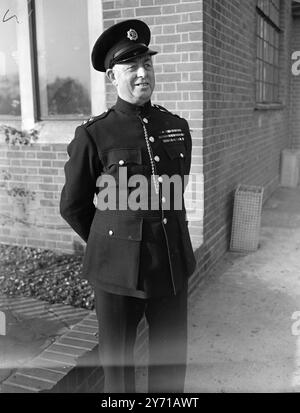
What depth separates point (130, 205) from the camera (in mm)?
2379

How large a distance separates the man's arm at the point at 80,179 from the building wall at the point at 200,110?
2152 mm

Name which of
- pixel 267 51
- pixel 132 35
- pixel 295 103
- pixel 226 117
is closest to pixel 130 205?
pixel 132 35

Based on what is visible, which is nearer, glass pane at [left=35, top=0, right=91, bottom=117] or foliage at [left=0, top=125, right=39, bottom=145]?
glass pane at [left=35, top=0, right=91, bottom=117]

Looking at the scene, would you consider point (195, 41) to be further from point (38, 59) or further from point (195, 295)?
point (195, 295)

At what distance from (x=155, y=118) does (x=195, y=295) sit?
2439 millimetres

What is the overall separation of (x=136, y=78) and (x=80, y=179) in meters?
0.53

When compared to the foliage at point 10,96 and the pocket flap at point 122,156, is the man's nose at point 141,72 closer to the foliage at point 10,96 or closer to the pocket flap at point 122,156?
the pocket flap at point 122,156

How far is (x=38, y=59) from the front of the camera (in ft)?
17.1

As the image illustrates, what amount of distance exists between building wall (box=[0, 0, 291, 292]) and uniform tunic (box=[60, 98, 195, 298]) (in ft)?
7.17

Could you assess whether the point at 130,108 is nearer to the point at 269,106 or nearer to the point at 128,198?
the point at 128,198

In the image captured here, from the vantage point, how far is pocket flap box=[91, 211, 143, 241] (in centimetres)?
236

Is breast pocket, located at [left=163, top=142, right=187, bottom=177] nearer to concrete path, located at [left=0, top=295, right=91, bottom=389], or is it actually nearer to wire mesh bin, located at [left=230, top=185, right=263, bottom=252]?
concrete path, located at [left=0, top=295, right=91, bottom=389]

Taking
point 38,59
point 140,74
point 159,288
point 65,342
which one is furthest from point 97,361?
point 38,59

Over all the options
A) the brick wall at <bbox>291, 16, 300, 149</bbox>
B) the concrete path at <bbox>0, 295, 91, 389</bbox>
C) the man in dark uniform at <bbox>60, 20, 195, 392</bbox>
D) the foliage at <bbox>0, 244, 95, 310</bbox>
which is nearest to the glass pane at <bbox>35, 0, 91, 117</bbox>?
the foliage at <bbox>0, 244, 95, 310</bbox>
